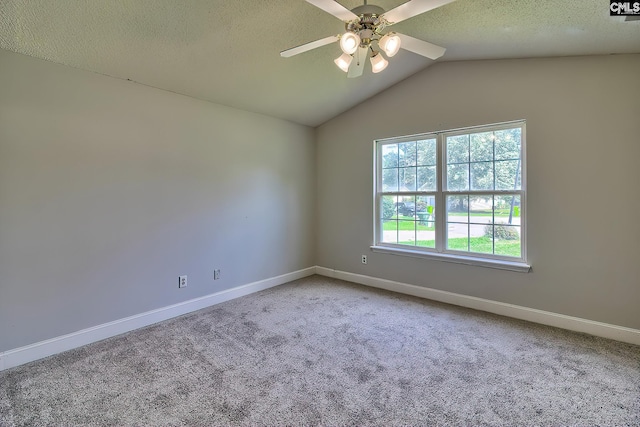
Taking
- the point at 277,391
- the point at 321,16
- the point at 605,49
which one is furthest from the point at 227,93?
the point at 605,49

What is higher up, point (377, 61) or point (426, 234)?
point (377, 61)

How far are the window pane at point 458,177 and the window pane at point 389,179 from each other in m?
0.68

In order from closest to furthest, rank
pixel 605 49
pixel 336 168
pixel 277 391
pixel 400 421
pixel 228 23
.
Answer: pixel 400 421
pixel 277 391
pixel 228 23
pixel 605 49
pixel 336 168

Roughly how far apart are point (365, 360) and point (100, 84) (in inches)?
125

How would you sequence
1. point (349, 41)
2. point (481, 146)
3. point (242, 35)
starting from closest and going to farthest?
point (349, 41)
point (242, 35)
point (481, 146)

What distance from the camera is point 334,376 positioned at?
2004mm

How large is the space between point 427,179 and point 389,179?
52 centimetres

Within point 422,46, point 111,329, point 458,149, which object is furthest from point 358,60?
point 111,329

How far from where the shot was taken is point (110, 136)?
2.61 meters

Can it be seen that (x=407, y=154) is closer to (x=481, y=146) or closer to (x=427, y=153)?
(x=427, y=153)

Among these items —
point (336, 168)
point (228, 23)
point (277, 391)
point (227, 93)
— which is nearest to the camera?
point (277, 391)

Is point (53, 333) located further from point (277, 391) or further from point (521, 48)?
point (521, 48)

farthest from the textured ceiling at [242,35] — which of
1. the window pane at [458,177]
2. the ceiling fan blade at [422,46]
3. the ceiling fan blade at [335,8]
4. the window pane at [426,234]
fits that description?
the window pane at [426,234]

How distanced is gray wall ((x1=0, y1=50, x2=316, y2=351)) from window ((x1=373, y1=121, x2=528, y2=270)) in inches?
67.5
